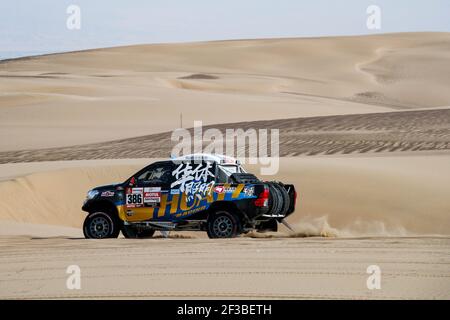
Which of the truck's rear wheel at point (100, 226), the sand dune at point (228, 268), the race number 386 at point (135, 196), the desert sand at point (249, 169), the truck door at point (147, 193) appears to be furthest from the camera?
the truck's rear wheel at point (100, 226)

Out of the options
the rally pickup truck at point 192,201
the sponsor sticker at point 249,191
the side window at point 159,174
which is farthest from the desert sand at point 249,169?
the side window at point 159,174

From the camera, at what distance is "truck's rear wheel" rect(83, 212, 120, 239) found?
59.2ft

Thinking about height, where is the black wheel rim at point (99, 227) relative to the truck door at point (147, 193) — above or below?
below

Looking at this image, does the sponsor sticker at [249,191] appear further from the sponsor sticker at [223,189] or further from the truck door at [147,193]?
the truck door at [147,193]

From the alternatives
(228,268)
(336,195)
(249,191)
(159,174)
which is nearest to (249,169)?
(336,195)

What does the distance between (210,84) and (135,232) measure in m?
61.8

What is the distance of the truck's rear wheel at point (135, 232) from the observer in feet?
59.5

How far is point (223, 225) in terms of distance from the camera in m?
17.4

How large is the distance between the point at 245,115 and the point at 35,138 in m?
12.1

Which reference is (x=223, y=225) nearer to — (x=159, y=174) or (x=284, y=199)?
(x=284, y=199)

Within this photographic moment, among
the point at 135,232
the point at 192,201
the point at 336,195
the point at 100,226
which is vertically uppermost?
the point at 336,195

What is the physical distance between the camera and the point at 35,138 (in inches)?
1763

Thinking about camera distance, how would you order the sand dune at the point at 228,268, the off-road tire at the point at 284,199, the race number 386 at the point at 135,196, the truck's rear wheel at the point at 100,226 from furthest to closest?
1. the truck's rear wheel at the point at 100,226
2. the race number 386 at the point at 135,196
3. the off-road tire at the point at 284,199
4. the sand dune at the point at 228,268
